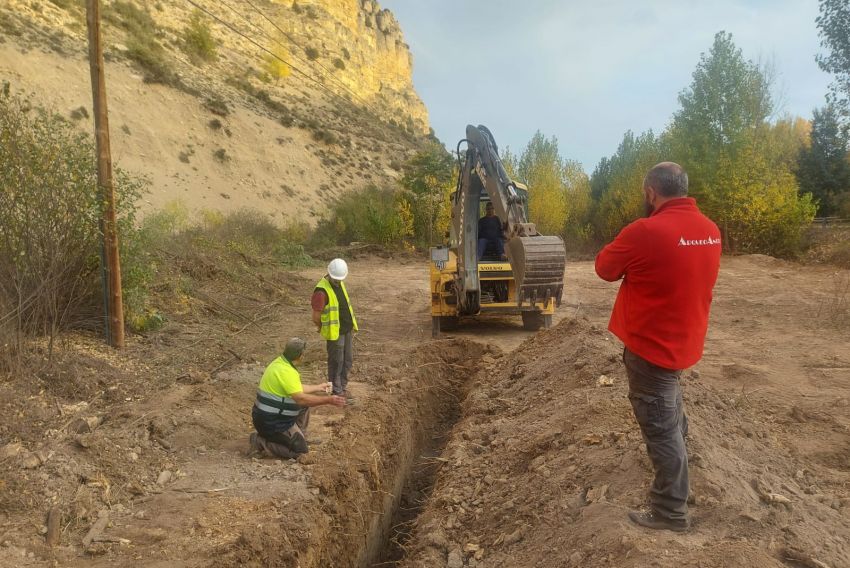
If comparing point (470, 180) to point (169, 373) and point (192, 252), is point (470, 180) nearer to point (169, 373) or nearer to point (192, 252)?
point (169, 373)

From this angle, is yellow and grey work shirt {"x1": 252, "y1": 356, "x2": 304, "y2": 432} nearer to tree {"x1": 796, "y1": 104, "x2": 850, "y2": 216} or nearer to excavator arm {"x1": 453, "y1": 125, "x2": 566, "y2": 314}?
excavator arm {"x1": 453, "y1": 125, "x2": 566, "y2": 314}

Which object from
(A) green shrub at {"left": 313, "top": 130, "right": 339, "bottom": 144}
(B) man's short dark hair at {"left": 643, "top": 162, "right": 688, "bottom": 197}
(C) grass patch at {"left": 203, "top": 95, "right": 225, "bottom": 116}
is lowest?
(B) man's short dark hair at {"left": 643, "top": 162, "right": 688, "bottom": 197}

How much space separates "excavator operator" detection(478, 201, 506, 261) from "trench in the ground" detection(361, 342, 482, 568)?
2.09 metres

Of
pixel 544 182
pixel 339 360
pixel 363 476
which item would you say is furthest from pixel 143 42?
pixel 363 476

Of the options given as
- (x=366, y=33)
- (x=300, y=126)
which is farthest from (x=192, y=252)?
(x=366, y=33)

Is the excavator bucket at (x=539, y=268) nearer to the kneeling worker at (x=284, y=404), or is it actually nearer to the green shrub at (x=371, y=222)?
the kneeling worker at (x=284, y=404)

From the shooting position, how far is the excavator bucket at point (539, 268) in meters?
7.02

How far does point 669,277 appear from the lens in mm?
3344

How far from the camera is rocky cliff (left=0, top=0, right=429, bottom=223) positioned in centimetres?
2756

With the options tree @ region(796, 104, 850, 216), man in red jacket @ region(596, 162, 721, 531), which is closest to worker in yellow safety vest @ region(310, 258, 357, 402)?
man in red jacket @ region(596, 162, 721, 531)

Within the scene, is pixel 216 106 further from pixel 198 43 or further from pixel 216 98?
pixel 198 43

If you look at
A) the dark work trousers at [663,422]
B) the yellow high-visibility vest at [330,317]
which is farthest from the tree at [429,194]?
the dark work trousers at [663,422]

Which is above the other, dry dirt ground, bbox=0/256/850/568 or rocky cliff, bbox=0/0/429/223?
rocky cliff, bbox=0/0/429/223

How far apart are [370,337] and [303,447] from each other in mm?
5876
